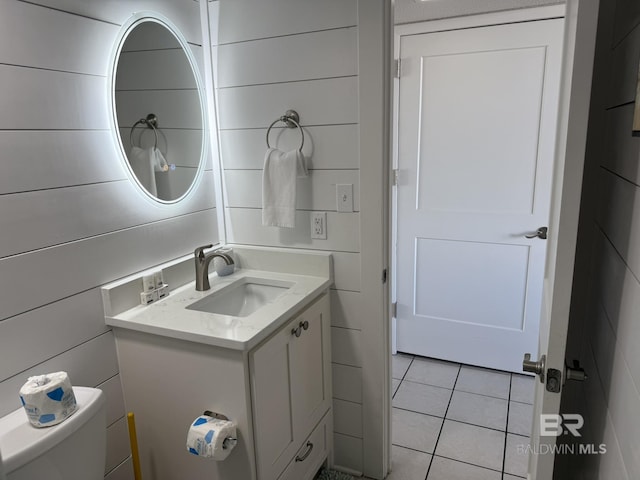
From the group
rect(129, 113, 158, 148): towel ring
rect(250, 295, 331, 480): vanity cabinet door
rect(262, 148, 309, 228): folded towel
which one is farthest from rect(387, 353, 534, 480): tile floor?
rect(129, 113, 158, 148): towel ring

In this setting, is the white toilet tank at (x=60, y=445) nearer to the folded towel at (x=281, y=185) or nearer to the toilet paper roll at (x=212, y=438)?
the toilet paper roll at (x=212, y=438)

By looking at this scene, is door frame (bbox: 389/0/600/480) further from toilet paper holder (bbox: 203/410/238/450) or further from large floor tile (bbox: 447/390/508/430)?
large floor tile (bbox: 447/390/508/430)

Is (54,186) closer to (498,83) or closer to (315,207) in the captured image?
(315,207)

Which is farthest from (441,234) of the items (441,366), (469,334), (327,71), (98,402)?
(98,402)

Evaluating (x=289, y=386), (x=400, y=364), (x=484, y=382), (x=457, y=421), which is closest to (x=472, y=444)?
(x=457, y=421)

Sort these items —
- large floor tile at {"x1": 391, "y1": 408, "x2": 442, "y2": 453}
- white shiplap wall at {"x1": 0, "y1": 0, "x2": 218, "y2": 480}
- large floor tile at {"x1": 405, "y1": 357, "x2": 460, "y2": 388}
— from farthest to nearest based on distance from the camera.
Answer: large floor tile at {"x1": 405, "y1": 357, "x2": 460, "y2": 388} → large floor tile at {"x1": 391, "y1": 408, "x2": 442, "y2": 453} → white shiplap wall at {"x1": 0, "y1": 0, "x2": 218, "y2": 480}

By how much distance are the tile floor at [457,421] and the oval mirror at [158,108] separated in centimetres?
160

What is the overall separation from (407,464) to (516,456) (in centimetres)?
51

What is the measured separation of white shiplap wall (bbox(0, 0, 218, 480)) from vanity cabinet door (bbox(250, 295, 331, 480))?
21.3 inches

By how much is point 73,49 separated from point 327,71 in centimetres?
84

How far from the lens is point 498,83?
2.40 meters

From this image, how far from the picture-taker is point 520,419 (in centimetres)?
232

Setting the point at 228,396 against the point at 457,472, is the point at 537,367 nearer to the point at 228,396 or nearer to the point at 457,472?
the point at 228,396

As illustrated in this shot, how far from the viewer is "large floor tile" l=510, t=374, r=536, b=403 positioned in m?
2.49
